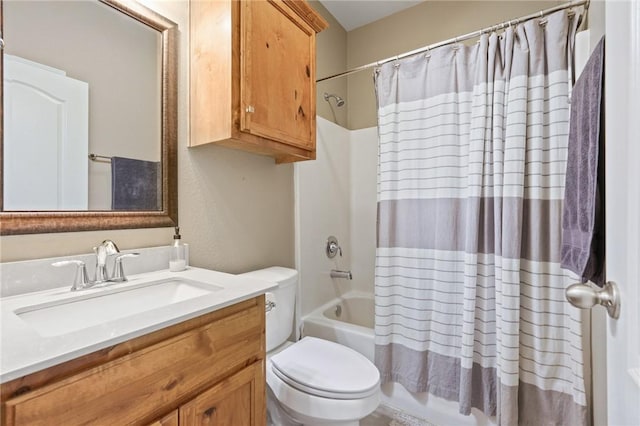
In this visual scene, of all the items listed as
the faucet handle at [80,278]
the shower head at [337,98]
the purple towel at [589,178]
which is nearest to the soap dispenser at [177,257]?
the faucet handle at [80,278]

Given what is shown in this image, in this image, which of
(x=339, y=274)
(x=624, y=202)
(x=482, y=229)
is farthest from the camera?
(x=339, y=274)

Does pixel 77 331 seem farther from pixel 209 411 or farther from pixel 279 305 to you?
pixel 279 305

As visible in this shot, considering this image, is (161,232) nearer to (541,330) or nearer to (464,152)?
(464,152)

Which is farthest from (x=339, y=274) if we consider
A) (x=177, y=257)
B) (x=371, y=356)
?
(x=177, y=257)

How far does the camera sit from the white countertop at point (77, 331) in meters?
0.47

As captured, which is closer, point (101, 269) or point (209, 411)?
point (209, 411)

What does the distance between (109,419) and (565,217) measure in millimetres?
1437

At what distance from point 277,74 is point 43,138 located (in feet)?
2.90

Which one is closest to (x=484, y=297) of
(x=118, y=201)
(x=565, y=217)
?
(x=565, y=217)

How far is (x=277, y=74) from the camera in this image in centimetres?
133

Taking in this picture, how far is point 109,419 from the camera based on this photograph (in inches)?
22.2

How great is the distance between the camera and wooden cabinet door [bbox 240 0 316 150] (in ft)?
3.92

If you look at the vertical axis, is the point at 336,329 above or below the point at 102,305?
below

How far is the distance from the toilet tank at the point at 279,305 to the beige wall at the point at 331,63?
52.3 inches
